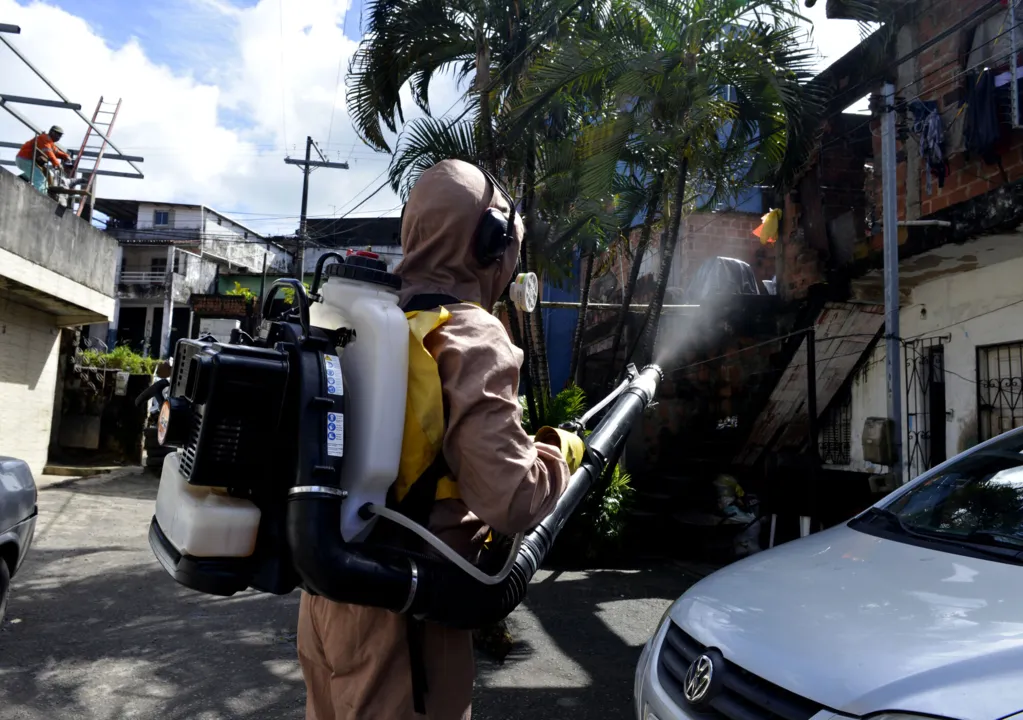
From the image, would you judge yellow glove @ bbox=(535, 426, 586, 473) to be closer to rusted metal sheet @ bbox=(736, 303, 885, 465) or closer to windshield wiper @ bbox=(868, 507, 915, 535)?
windshield wiper @ bbox=(868, 507, 915, 535)

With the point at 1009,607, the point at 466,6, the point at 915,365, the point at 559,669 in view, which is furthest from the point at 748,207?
the point at 1009,607

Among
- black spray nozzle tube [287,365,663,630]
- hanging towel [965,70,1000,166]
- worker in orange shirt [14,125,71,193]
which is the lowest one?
black spray nozzle tube [287,365,663,630]

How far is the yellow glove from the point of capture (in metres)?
1.91

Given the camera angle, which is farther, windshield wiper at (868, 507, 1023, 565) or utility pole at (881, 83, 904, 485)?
utility pole at (881, 83, 904, 485)

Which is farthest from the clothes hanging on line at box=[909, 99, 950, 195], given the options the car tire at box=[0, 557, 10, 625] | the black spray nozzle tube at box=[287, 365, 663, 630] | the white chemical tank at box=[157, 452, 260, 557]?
the car tire at box=[0, 557, 10, 625]

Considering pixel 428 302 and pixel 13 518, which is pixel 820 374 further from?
pixel 428 302

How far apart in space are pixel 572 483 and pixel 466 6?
6.00m

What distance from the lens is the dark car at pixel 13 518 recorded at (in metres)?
3.92

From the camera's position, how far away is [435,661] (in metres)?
1.74

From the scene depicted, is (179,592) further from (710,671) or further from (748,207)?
(748,207)

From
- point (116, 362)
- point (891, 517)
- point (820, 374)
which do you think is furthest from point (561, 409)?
point (116, 362)

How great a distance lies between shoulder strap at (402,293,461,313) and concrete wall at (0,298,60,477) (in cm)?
1125

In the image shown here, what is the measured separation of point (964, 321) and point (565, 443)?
6685mm

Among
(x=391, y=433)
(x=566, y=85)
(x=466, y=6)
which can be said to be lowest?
(x=391, y=433)
